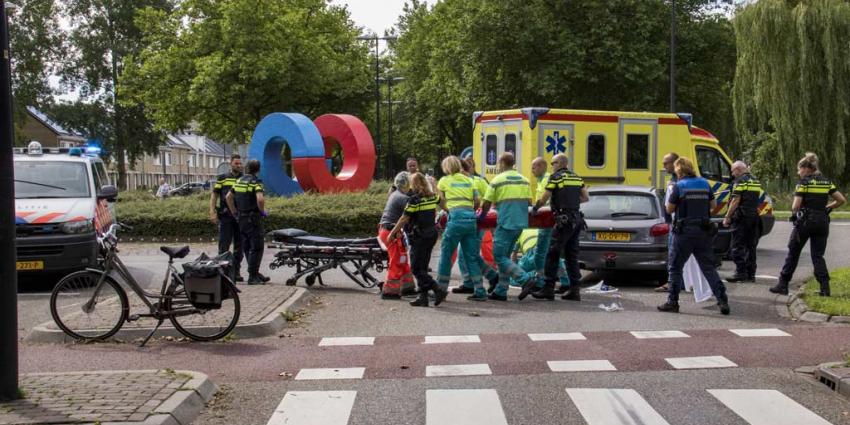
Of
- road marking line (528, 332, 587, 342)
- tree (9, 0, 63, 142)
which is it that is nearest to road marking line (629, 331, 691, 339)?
road marking line (528, 332, 587, 342)

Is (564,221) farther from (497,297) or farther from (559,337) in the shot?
(559,337)

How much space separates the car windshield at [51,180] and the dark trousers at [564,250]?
→ 277 inches

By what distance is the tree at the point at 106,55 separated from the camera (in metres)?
52.8

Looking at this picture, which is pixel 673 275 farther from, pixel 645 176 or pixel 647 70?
pixel 647 70

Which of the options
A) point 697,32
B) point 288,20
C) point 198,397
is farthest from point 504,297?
point 288,20

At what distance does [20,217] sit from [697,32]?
1154 inches

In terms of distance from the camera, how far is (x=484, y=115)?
62.2ft

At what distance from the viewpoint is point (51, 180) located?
1385 cm

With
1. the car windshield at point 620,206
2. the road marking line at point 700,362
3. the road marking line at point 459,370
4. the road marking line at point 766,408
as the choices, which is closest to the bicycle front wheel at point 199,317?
the road marking line at point 459,370

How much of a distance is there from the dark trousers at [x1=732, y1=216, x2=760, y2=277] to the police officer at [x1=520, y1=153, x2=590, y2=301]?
3137mm

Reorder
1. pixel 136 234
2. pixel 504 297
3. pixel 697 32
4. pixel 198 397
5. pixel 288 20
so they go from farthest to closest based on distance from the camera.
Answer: pixel 288 20 < pixel 697 32 < pixel 136 234 < pixel 504 297 < pixel 198 397

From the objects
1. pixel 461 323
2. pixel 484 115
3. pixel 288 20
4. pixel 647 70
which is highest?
pixel 288 20

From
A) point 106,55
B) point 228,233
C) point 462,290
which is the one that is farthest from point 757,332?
point 106,55

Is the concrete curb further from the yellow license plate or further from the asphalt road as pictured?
the yellow license plate
